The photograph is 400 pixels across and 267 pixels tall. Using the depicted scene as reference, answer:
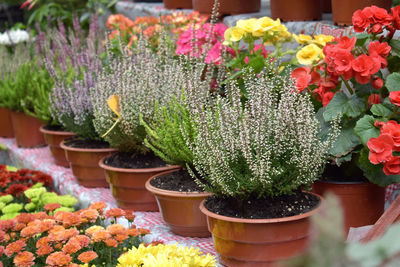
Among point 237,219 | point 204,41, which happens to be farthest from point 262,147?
point 204,41

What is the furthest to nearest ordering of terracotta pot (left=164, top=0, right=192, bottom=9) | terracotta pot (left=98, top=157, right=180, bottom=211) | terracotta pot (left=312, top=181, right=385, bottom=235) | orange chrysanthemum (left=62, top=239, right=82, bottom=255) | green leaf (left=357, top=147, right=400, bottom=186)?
terracotta pot (left=164, top=0, right=192, bottom=9) → terracotta pot (left=98, top=157, right=180, bottom=211) → terracotta pot (left=312, top=181, right=385, bottom=235) → green leaf (left=357, top=147, right=400, bottom=186) → orange chrysanthemum (left=62, top=239, right=82, bottom=255)

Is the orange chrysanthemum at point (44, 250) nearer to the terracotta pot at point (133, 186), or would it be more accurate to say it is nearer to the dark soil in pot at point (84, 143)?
the terracotta pot at point (133, 186)

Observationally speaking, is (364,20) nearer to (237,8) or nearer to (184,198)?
(184,198)

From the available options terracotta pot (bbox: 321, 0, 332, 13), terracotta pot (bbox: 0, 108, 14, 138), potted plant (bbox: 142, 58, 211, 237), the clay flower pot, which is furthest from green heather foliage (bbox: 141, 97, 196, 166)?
terracotta pot (bbox: 0, 108, 14, 138)

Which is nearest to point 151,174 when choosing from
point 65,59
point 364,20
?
point 364,20

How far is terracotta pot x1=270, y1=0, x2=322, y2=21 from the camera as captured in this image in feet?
10.1

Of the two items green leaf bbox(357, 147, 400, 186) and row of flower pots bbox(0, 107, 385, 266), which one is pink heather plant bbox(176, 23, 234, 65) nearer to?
row of flower pots bbox(0, 107, 385, 266)

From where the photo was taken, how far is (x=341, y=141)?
1.94 meters

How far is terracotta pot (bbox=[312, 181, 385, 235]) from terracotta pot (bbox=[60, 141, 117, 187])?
138 cm

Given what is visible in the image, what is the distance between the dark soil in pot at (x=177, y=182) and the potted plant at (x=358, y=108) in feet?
1.61

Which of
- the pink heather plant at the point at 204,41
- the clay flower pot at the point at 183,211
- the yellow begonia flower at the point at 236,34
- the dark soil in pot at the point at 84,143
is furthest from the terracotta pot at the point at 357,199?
the dark soil in pot at the point at 84,143

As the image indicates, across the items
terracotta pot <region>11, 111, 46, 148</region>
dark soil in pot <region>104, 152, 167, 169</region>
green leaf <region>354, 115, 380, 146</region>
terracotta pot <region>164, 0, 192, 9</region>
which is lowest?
terracotta pot <region>11, 111, 46, 148</region>

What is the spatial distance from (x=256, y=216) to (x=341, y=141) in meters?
0.45

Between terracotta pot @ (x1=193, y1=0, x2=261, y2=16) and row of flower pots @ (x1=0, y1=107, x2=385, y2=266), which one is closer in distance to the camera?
row of flower pots @ (x1=0, y1=107, x2=385, y2=266)
